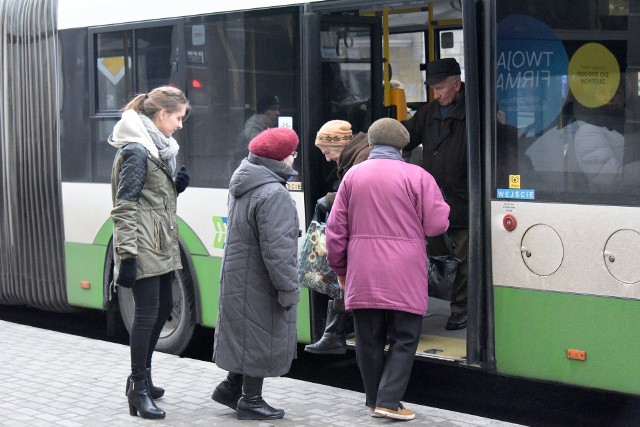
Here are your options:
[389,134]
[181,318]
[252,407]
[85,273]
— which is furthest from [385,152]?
[85,273]

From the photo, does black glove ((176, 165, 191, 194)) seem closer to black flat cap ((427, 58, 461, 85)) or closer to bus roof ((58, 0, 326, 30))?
bus roof ((58, 0, 326, 30))

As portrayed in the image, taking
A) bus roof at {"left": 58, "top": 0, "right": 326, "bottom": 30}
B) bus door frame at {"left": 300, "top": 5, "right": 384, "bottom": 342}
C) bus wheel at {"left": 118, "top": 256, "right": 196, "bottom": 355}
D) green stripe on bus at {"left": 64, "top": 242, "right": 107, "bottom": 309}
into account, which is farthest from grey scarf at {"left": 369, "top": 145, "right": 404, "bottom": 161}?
green stripe on bus at {"left": 64, "top": 242, "right": 107, "bottom": 309}

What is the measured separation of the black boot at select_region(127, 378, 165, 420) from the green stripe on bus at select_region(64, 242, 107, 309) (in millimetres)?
2796

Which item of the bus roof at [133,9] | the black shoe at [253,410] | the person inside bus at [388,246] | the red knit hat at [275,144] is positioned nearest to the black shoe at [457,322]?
the person inside bus at [388,246]

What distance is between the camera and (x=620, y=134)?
5836mm

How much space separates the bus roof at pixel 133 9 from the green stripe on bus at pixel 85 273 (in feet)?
5.92

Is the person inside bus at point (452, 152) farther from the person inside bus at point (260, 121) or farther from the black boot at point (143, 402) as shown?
the black boot at point (143, 402)

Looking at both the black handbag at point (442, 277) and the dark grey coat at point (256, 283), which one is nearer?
the dark grey coat at point (256, 283)

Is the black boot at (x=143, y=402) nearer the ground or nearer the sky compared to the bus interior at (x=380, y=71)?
nearer the ground

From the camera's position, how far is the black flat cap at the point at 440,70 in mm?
7504

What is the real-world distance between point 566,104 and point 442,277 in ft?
4.49

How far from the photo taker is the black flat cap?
7504mm

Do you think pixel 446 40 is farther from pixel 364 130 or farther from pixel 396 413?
pixel 396 413

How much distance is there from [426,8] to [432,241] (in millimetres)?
2033
